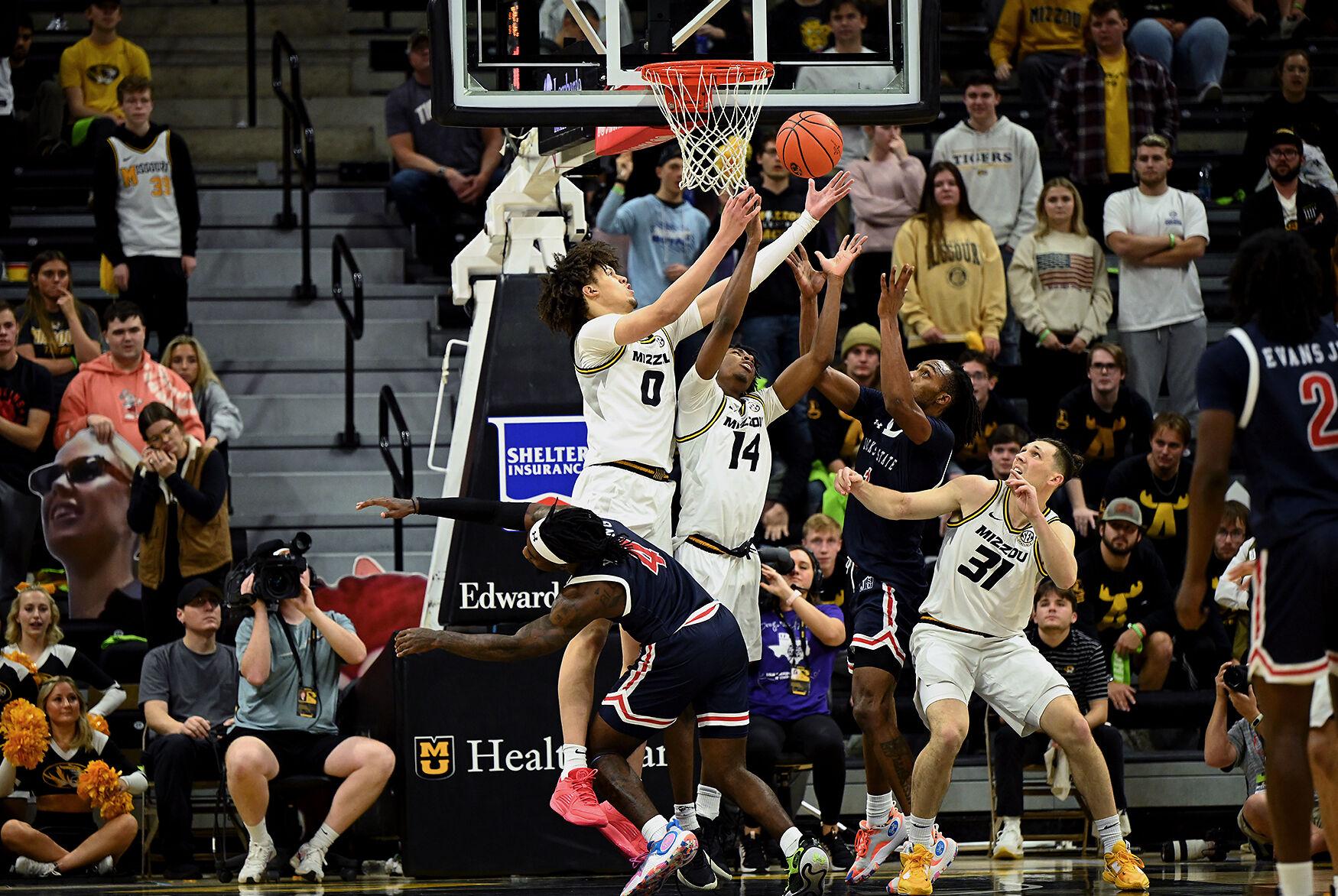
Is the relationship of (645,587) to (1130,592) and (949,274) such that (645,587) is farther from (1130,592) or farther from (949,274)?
(949,274)

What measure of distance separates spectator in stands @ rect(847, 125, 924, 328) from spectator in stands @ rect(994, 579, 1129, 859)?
3298mm

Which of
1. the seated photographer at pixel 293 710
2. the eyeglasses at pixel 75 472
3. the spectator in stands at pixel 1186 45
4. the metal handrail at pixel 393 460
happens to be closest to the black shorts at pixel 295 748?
the seated photographer at pixel 293 710

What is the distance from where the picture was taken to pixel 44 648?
9938 millimetres

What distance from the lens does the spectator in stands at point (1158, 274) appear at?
12.5m

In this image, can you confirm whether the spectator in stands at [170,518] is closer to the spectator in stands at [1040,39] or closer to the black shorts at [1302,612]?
the black shorts at [1302,612]

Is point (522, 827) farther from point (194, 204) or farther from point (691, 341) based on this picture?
point (194, 204)

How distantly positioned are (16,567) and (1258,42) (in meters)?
12.7

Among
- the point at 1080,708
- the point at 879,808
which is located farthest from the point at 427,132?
the point at 879,808

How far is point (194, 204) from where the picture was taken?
12.2 metres

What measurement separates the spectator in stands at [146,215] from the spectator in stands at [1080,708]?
662 cm

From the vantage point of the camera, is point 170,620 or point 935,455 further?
point 170,620

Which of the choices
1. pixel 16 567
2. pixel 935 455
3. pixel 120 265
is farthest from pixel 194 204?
pixel 935 455

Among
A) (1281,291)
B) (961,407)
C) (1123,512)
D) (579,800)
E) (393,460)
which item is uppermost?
(1281,291)

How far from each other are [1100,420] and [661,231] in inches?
132
